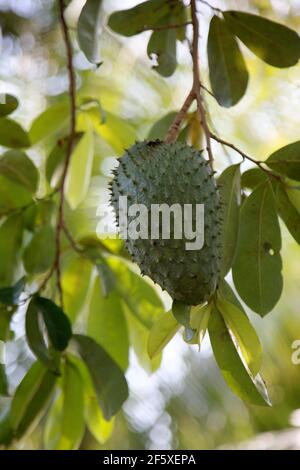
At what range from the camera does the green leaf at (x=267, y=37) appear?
6.64ft

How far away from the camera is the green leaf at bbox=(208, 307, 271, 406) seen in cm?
169

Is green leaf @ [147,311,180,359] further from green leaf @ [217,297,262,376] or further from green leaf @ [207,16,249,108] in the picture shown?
green leaf @ [207,16,249,108]

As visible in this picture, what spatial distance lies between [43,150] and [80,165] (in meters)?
1.51

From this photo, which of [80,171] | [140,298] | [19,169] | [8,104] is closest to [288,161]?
[8,104]

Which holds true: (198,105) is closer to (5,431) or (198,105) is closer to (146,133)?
(5,431)

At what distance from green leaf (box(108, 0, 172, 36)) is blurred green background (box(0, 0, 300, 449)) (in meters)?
1.83

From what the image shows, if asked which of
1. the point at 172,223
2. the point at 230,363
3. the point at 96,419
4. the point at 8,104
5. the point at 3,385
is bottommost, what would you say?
the point at 96,419

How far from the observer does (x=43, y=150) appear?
4.19m

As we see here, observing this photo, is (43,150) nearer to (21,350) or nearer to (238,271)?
(21,350)

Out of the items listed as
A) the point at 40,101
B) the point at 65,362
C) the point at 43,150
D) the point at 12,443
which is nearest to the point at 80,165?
the point at 65,362

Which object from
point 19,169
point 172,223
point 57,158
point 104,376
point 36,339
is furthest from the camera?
point 57,158

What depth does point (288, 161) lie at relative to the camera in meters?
1.88

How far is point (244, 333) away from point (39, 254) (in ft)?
2.74

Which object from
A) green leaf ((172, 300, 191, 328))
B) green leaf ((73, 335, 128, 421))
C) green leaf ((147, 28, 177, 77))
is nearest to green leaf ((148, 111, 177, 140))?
green leaf ((147, 28, 177, 77))
